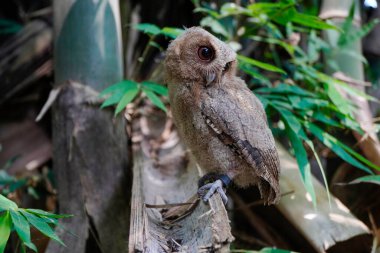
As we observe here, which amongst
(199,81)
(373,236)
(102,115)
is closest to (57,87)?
(102,115)

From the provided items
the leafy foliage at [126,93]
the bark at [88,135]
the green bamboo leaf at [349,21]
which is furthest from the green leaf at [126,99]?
the green bamboo leaf at [349,21]

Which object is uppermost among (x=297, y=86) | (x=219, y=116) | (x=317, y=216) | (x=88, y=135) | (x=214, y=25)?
(x=214, y=25)

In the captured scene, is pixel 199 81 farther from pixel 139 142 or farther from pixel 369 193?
pixel 369 193

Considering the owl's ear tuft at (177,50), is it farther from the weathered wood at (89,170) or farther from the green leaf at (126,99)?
the weathered wood at (89,170)

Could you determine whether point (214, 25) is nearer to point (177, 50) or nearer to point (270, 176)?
point (177, 50)

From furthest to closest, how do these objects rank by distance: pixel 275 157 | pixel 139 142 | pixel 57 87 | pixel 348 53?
pixel 348 53 < pixel 139 142 < pixel 57 87 < pixel 275 157

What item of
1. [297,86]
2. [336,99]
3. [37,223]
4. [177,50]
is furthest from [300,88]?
[37,223]

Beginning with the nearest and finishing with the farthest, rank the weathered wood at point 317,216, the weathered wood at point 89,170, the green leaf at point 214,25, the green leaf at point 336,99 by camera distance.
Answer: the weathered wood at point 317,216, the weathered wood at point 89,170, the green leaf at point 336,99, the green leaf at point 214,25
